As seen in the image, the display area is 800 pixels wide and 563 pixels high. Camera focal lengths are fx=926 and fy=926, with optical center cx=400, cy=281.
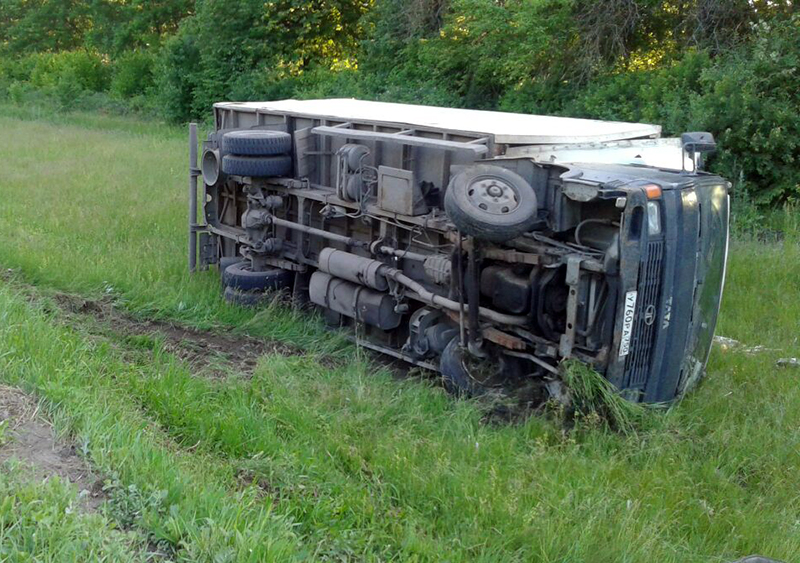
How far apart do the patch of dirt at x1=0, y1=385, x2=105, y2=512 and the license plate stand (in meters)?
3.36

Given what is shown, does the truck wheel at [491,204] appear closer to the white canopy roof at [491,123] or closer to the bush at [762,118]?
the white canopy roof at [491,123]

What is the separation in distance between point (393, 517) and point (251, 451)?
38.8 inches

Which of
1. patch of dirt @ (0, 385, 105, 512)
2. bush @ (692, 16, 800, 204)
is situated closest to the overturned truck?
patch of dirt @ (0, 385, 105, 512)

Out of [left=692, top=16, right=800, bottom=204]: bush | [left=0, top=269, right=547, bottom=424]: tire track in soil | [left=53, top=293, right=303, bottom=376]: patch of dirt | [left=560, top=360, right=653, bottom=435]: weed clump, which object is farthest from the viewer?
[left=692, top=16, right=800, bottom=204]: bush

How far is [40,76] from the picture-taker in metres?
36.0

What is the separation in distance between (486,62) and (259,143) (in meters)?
10.5

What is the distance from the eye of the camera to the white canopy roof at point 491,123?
22.7ft

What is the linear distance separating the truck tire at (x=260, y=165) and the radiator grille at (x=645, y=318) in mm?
4100

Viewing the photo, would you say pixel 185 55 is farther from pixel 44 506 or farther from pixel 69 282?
pixel 44 506

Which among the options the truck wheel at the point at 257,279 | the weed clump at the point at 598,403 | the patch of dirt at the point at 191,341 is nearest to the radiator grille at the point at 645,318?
the weed clump at the point at 598,403

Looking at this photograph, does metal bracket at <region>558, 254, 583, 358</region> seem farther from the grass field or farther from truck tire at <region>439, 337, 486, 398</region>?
truck tire at <region>439, 337, 486, 398</region>

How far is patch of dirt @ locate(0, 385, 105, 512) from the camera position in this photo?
13.3ft

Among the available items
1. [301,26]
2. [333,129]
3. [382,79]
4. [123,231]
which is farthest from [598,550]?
[301,26]

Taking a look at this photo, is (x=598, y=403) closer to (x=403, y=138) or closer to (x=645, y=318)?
(x=645, y=318)
